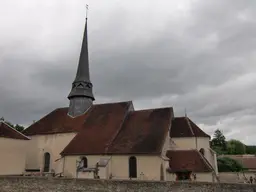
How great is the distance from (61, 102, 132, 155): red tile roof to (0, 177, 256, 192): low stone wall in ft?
24.4

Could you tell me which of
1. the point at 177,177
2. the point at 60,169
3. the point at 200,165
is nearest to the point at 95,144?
the point at 60,169

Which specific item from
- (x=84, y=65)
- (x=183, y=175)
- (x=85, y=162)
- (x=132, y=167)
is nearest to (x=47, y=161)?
(x=85, y=162)

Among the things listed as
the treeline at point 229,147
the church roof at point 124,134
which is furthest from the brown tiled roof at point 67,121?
the treeline at point 229,147

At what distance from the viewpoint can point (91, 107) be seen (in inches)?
1266

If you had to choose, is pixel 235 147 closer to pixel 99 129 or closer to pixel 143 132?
pixel 143 132

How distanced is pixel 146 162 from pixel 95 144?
19.0 feet

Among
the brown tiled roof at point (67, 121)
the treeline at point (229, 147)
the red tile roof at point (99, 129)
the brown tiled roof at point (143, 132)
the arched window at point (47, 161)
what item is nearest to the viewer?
the brown tiled roof at point (143, 132)

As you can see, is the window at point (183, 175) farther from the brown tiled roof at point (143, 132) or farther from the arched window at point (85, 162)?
the arched window at point (85, 162)

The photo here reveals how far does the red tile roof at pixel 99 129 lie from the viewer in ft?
84.3

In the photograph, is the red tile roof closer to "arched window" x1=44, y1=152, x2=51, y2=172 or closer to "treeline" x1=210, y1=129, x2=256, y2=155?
"arched window" x1=44, y1=152, x2=51, y2=172

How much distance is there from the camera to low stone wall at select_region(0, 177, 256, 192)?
1535cm

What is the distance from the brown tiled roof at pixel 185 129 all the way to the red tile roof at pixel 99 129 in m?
5.61

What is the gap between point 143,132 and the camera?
2531 centimetres

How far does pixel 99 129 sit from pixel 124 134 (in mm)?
3238
